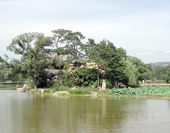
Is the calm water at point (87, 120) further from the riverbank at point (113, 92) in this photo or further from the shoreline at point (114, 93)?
the riverbank at point (113, 92)

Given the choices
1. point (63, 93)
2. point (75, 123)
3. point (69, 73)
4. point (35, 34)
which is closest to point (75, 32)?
point (35, 34)

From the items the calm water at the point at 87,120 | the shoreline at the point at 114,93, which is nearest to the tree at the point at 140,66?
the shoreline at the point at 114,93

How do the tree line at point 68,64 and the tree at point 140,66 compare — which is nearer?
the tree line at point 68,64

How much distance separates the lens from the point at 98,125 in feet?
37.5

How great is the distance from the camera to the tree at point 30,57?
2869 cm

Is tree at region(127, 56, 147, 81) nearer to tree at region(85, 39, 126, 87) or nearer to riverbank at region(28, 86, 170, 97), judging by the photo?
tree at region(85, 39, 126, 87)

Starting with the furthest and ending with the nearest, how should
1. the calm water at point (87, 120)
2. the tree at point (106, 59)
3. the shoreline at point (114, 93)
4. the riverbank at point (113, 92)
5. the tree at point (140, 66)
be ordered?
the tree at point (140, 66)
the tree at point (106, 59)
the riverbank at point (113, 92)
the shoreline at point (114, 93)
the calm water at point (87, 120)

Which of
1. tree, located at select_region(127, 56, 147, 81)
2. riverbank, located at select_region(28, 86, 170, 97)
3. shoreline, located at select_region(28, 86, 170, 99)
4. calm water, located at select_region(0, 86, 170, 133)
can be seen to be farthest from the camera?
tree, located at select_region(127, 56, 147, 81)

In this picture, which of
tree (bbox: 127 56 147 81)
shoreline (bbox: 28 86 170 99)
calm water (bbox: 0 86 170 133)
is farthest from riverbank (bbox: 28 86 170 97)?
tree (bbox: 127 56 147 81)

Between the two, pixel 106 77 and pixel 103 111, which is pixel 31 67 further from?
pixel 103 111

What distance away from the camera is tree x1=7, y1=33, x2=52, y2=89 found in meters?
28.7

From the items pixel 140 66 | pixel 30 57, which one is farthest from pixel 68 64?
pixel 140 66

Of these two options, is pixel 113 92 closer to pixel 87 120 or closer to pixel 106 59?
pixel 106 59

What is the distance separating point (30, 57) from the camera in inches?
1134
